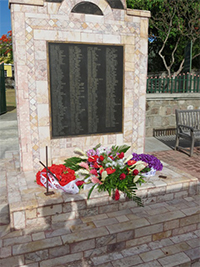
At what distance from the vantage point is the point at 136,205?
14.4 ft

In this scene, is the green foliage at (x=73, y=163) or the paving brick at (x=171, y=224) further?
the green foliage at (x=73, y=163)

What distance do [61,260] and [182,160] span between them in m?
5.35

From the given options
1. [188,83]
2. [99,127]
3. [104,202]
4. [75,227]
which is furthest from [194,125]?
[75,227]

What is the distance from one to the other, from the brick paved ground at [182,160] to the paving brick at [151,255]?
330 cm

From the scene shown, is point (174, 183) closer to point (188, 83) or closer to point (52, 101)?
point (52, 101)

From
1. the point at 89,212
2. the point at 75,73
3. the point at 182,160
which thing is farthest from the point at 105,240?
the point at 182,160

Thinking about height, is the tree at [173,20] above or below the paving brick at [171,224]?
above

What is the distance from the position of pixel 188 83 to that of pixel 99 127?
296 inches

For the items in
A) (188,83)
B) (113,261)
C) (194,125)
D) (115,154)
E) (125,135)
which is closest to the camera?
(113,261)

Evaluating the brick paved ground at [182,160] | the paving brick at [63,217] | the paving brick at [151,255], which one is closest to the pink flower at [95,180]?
the paving brick at [63,217]

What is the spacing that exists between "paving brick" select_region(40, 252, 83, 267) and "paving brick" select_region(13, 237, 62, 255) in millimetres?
187

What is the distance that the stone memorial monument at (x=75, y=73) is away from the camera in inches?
197

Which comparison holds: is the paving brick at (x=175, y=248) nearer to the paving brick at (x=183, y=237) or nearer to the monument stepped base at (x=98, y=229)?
the monument stepped base at (x=98, y=229)

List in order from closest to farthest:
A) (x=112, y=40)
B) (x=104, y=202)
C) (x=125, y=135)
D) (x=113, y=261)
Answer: (x=113, y=261), (x=104, y=202), (x=112, y=40), (x=125, y=135)
